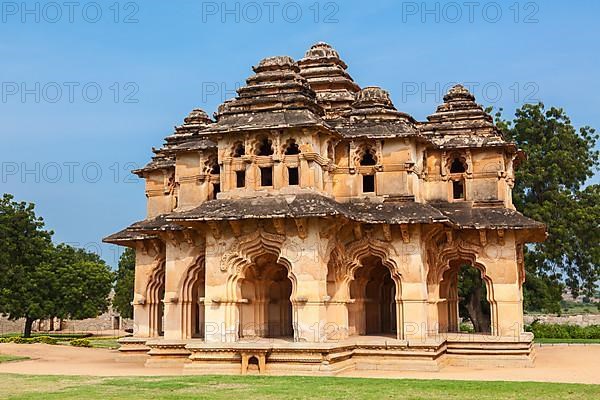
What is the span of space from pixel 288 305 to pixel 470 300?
15.8 metres

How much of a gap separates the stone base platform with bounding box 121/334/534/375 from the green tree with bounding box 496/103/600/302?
15.9 meters

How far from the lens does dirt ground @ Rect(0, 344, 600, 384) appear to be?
1917cm

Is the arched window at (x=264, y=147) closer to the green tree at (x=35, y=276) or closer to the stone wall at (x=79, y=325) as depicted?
the green tree at (x=35, y=276)

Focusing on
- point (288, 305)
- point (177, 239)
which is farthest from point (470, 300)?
point (177, 239)

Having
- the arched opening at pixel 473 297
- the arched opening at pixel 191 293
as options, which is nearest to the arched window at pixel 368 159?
the arched opening at pixel 191 293

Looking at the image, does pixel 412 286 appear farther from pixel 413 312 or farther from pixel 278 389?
pixel 278 389

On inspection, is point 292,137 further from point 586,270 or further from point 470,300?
point 586,270

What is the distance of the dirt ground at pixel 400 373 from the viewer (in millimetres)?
19172

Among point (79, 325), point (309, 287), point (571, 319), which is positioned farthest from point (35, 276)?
point (571, 319)

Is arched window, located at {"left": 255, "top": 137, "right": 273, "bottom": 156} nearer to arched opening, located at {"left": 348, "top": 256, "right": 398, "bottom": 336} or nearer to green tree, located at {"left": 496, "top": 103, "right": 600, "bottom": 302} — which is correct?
arched opening, located at {"left": 348, "top": 256, "right": 398, "bottom": 336}

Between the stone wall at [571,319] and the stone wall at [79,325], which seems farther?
the stone wall at [79,325]

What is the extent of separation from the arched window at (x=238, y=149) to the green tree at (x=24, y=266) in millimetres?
25096

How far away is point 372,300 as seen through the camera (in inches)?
1009

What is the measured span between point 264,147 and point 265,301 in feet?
15.2
